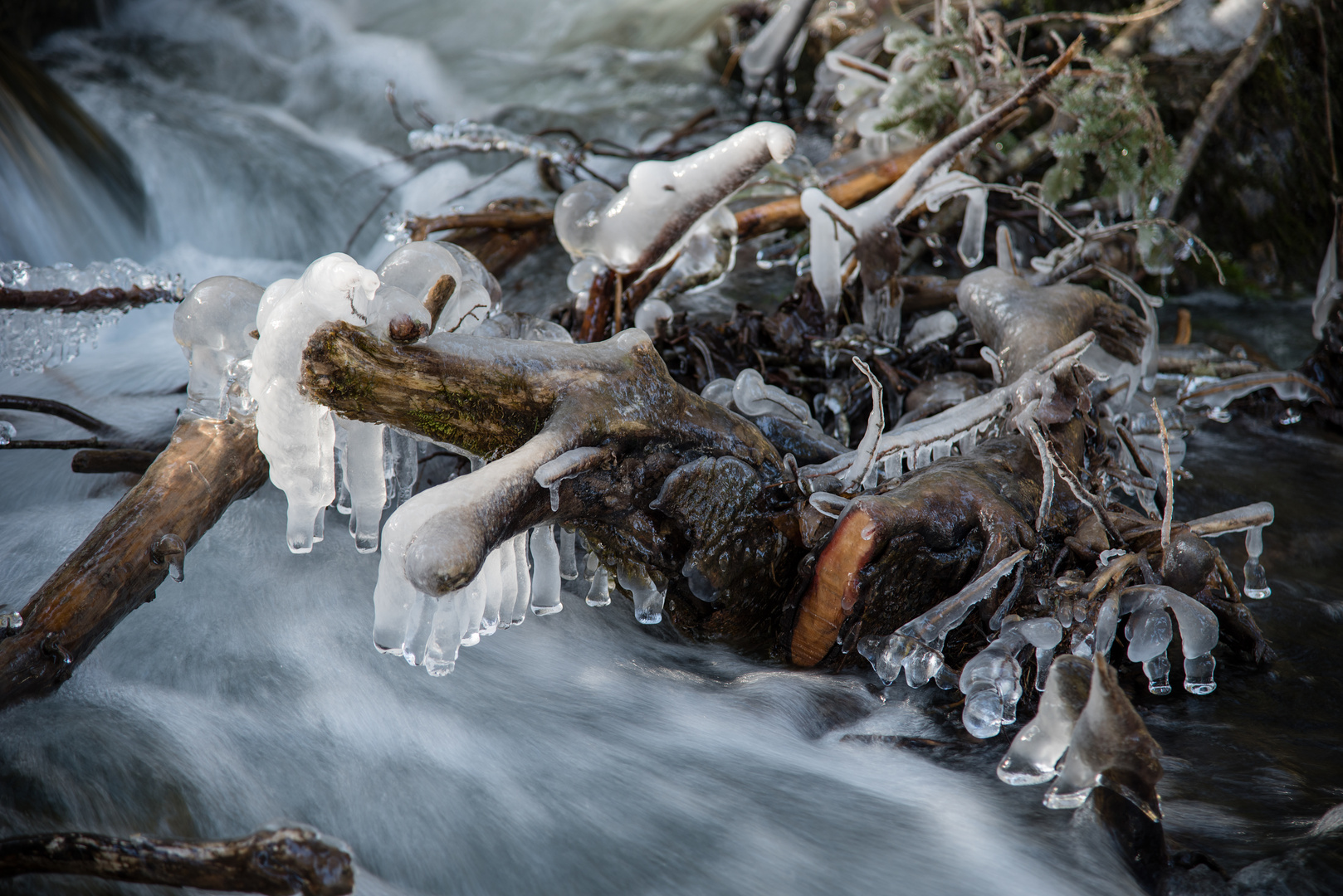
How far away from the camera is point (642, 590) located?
2.39m

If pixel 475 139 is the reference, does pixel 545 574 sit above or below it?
below

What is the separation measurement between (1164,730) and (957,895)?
0.81m

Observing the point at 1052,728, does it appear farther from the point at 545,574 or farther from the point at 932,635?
the point at 545,574

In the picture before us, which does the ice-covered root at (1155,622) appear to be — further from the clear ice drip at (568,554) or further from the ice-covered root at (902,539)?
the clear ice drip at (568,554)

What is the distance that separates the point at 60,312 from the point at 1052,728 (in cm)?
327

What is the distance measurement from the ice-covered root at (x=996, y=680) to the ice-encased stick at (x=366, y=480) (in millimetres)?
1463

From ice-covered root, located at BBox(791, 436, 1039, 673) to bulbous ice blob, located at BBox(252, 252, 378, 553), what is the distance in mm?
1259

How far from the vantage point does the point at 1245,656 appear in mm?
2498

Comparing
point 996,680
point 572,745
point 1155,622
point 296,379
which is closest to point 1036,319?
point 1155,622

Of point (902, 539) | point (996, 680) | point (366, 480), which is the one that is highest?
point (366, 480)

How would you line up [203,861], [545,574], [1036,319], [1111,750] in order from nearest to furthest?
[203,861] → [1111,750] → [545,574] → [1036,319]

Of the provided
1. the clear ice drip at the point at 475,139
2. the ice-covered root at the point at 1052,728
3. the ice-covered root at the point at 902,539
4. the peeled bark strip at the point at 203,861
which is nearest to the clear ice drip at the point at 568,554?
the ice-covered root at the point at 902,539

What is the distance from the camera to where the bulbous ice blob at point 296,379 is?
1765 millimetres

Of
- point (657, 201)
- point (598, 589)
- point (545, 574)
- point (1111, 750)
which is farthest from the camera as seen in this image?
point (657, 201)
